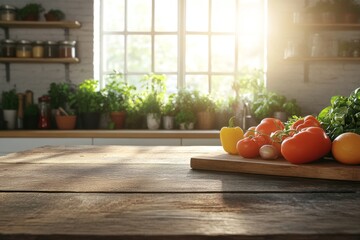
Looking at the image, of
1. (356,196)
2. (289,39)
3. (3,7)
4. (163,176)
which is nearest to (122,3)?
(3,7)

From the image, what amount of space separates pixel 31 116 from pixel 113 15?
52.7 inches

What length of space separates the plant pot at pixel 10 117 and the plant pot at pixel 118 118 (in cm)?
89

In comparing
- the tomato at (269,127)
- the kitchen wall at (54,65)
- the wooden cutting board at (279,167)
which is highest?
the kitchen wall at (54,65)

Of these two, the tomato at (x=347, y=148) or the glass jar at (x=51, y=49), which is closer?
the tomato at (x=347, y=148)

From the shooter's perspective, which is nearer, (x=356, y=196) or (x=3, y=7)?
(x=356, y=196)

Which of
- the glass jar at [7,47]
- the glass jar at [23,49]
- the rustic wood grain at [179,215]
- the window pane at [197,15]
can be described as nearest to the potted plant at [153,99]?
the window pane at [197,15]

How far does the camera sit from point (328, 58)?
4.08 metres

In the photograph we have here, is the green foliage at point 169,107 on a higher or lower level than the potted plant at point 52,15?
lower

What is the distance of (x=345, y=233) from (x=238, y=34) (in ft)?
13.2

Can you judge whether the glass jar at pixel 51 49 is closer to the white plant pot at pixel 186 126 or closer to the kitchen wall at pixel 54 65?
the kitchen wall at pixel 54 65

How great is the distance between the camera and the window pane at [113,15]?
454 cm

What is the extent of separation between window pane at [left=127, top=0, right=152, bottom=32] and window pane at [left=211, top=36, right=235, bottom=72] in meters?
0.70

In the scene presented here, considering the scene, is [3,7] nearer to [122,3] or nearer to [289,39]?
[122,3]

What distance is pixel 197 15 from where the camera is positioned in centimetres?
453
